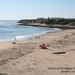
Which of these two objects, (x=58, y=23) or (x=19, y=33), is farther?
(x=58, y=23)

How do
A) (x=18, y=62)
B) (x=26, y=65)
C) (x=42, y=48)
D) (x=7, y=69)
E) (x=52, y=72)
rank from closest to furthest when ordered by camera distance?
(x=52, y=72) < (x=7, y=69) < (x=26, y=65) < (x=18, y=62) < (x=42, y=48)

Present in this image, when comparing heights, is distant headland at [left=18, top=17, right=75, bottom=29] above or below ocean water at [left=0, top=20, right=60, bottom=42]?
above

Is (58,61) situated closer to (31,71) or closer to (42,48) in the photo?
(31,71)

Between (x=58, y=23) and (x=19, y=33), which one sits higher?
(x=58, y=23)

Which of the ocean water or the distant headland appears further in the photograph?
the distant headland

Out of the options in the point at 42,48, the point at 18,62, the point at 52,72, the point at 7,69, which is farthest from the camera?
the point at 42,48

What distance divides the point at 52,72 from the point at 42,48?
8374mm

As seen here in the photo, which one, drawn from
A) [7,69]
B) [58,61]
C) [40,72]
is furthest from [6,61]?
[58,61]

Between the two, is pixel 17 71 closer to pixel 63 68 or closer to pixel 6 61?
pixel 6 61

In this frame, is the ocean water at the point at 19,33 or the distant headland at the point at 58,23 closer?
the ocean water at the point at 19,33

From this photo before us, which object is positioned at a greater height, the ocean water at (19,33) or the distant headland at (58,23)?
the distant headland at (58,23)

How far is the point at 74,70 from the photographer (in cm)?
1041

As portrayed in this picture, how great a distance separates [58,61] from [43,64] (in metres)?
1.69

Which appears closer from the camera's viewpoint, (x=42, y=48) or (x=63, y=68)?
(x=63, y=68)
